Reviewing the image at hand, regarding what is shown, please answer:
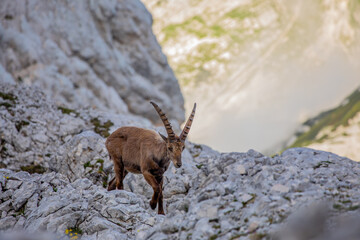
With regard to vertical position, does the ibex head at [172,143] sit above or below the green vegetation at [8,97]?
below

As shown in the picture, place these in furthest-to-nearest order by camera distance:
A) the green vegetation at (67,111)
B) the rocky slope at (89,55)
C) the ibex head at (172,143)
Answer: the rocky slope at (89,55), the green vegetation at (67,111), the ibex head at (172,143)

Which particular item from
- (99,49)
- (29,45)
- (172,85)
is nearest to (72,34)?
(99,49)

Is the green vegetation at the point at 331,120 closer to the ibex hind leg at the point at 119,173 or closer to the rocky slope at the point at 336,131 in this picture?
the rocky slope at the point at 336,131

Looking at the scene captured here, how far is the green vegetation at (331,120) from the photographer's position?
152125 mm

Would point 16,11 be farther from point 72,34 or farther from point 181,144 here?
point 181,144

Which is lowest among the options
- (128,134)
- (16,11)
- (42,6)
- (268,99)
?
(128,134)

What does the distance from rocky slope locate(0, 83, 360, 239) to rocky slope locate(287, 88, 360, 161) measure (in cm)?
12004

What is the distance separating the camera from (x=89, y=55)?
137 feet

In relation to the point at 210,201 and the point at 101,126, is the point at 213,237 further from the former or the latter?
the point at 101,126

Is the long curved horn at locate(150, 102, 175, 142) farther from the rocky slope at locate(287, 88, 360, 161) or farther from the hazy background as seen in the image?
the hazy background

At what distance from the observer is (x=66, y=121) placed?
84.7 ft

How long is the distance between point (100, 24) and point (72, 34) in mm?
5271

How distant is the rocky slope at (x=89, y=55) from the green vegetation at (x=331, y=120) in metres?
117

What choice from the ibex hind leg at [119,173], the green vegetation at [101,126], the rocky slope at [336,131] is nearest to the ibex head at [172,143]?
the ibex hind leg at [119,173]
